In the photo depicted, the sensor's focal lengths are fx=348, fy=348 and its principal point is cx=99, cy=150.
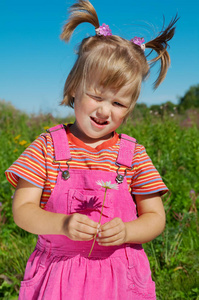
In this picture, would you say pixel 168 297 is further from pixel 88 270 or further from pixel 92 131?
pixel 92 131

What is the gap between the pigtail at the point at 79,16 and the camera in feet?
6.15

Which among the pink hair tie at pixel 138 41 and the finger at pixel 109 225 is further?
the pink hair tie at pixel 138 41

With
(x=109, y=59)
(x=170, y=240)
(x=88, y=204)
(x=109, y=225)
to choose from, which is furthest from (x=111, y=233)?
(x=170, y=240)

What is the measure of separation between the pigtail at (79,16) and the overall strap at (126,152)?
25.9 inches

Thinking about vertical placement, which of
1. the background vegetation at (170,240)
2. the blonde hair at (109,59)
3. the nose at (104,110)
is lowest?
the background vegetation at (170,240)

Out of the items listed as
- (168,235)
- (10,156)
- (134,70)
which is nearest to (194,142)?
(168,235)

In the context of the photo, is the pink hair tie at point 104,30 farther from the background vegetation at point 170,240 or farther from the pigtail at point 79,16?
the background vegetation at point 170,240

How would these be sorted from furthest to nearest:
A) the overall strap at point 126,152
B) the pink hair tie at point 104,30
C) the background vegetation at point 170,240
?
the background vegetation at point 170,240, the pink hair tie at point 104,30, the overall strap at point 126,152

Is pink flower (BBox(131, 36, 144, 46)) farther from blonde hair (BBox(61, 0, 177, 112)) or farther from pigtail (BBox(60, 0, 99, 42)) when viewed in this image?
pigtail (BBox(60, 0, 99, 42))

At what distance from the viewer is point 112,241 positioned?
4.42ft

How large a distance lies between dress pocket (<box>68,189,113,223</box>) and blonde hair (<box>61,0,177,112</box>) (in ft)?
1.60

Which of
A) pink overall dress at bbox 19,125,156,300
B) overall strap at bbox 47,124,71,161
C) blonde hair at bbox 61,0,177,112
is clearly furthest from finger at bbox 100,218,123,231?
blonde hair at bbox 61,0,177,112

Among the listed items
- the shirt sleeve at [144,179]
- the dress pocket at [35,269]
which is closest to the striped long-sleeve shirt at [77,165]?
the shirt sleeve at [144,179]

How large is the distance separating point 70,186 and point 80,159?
15cm
